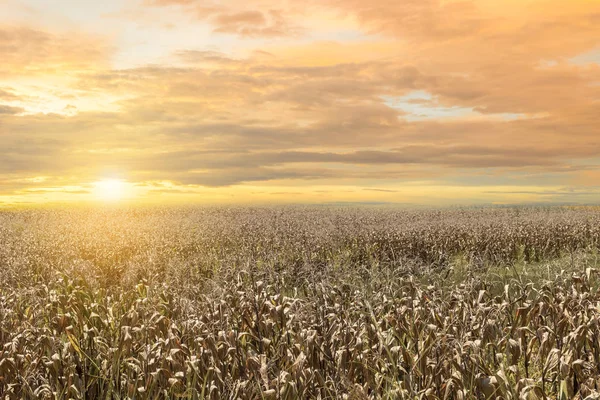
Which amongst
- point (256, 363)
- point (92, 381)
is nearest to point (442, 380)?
point (256, 363)

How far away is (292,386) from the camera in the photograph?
15.9ft

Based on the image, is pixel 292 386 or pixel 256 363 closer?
pixel 292 386

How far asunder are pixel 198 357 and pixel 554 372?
14.0 feet

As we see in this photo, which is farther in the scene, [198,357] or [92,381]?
[92,381]

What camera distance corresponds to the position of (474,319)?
602 cm

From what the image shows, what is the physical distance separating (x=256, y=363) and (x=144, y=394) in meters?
1.40

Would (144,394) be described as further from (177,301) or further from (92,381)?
(177,301)

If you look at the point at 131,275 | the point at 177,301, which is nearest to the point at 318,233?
the point at 131,275

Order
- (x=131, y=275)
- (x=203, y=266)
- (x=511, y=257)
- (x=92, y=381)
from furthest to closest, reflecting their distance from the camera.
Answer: (x=511, y=257)
(x=203, y=266)
(x=131, y=275)
(x=92, y=381)

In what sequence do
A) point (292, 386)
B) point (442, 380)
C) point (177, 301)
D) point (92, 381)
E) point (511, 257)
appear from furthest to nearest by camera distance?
1. point (511, 257)
2. point (177, 301)
3. point (92, 381)
4. point (442, 380)
5. point (292, 386)

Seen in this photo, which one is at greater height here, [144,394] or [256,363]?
[256,363]

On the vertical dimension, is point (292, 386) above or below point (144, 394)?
Result: above

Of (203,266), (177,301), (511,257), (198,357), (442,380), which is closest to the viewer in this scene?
(442,380)

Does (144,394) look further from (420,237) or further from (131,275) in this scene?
(420,237)
